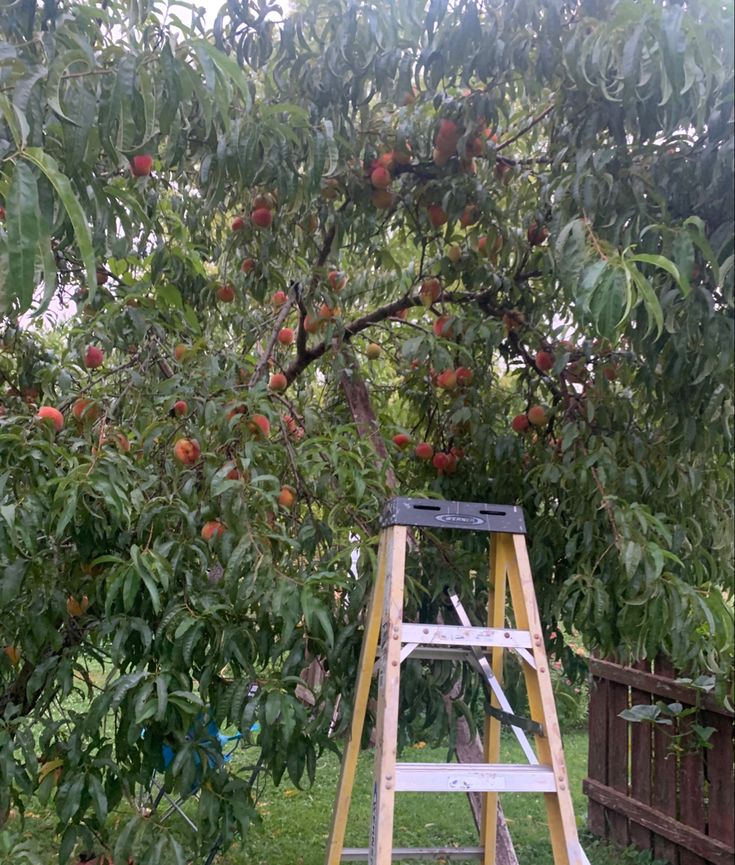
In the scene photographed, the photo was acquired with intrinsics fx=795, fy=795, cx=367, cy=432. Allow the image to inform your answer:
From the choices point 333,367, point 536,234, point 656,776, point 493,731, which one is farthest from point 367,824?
point 536,234

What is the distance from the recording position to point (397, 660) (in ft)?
5.80

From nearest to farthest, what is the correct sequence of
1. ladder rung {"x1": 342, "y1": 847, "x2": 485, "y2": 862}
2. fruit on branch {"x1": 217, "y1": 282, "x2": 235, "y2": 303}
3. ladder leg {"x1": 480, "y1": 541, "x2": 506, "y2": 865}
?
ladder rung {"x1": 342, "y1": 847, "x2": 485, "y2": 862}
ladder leg {"x1": 480, "y1": 541, "x2": 506, "y2": 865}
fruit on branch {"x1": 217, "y1": 282, "x2": 235, "y2": 303}

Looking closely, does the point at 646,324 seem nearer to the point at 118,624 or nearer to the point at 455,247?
the point at 455,247

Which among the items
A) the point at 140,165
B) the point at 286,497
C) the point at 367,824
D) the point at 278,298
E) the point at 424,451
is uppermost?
the point at 278,298

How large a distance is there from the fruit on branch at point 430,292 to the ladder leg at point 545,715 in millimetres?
1001

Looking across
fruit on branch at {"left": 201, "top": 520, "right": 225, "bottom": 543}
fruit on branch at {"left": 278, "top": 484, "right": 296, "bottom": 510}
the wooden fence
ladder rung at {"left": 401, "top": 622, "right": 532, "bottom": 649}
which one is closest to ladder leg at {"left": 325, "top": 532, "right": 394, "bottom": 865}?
ladder rung at {"left": 401, "top": 622, "right": 532, "bottom": 649}

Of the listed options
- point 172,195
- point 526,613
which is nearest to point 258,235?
point 172,195

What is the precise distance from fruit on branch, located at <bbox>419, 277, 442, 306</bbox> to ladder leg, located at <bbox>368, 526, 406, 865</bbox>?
1.06 meters

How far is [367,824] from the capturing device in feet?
12.7

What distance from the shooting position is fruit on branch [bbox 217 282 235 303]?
9.14ft

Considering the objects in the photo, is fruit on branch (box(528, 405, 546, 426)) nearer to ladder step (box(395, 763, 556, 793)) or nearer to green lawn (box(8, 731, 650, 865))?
ladder step (box(395, 763, 556, 793))

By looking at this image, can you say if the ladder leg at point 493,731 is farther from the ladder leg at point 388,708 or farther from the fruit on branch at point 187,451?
the fruit on branch at point 187,451

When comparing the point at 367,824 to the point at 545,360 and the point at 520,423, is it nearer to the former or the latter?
the point at 520,423

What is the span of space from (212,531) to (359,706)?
1.80 feet
